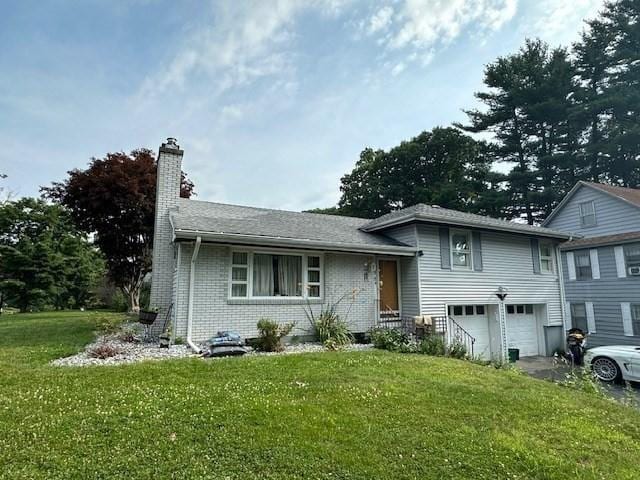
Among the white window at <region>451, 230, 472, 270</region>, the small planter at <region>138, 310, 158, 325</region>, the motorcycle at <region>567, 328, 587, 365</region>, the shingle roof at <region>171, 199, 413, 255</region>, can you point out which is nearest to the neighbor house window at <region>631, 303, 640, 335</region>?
the motorcycle at <region>567, 328, 587, 365</region>

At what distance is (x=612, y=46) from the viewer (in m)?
26.2

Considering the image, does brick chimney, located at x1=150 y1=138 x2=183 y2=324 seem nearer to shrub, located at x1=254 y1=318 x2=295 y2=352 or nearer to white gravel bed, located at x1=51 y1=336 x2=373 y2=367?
white gravel bed, located at x1=51 y1=336 x2=373 y2=367

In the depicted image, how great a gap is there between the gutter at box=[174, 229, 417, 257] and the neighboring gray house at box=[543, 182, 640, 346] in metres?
9.65

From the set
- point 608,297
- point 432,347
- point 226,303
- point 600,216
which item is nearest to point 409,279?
point 432,347

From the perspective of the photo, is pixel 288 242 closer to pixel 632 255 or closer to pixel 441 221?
pixel 441 221

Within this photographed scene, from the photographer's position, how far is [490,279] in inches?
511

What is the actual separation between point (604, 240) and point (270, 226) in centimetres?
1534

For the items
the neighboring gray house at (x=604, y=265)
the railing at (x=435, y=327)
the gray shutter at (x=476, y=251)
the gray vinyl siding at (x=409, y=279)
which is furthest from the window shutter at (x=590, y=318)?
the gray vinyl siding at (x=409, y=279)

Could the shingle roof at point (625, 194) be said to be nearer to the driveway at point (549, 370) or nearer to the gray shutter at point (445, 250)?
the driveway at point (549, 370)

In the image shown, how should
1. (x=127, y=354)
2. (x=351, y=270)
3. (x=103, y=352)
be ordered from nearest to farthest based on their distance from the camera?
(x=103, y=352) → (x=127, y=354) → (x=351, y=270)

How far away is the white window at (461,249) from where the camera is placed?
12.4m

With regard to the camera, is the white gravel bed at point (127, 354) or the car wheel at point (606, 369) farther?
the car wheel at point (606, 369)

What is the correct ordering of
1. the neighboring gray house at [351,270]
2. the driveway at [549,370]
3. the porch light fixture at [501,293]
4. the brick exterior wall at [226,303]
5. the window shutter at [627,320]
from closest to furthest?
the brick exterior wall at [226,303], the neighboring gray house at [351,270], the driveway at [549,370], the porch light fixture at [501,293], the window shutter at [627,320]

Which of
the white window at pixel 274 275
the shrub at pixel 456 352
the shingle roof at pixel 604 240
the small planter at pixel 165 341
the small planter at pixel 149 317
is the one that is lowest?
the shrub at pixel 456 352
